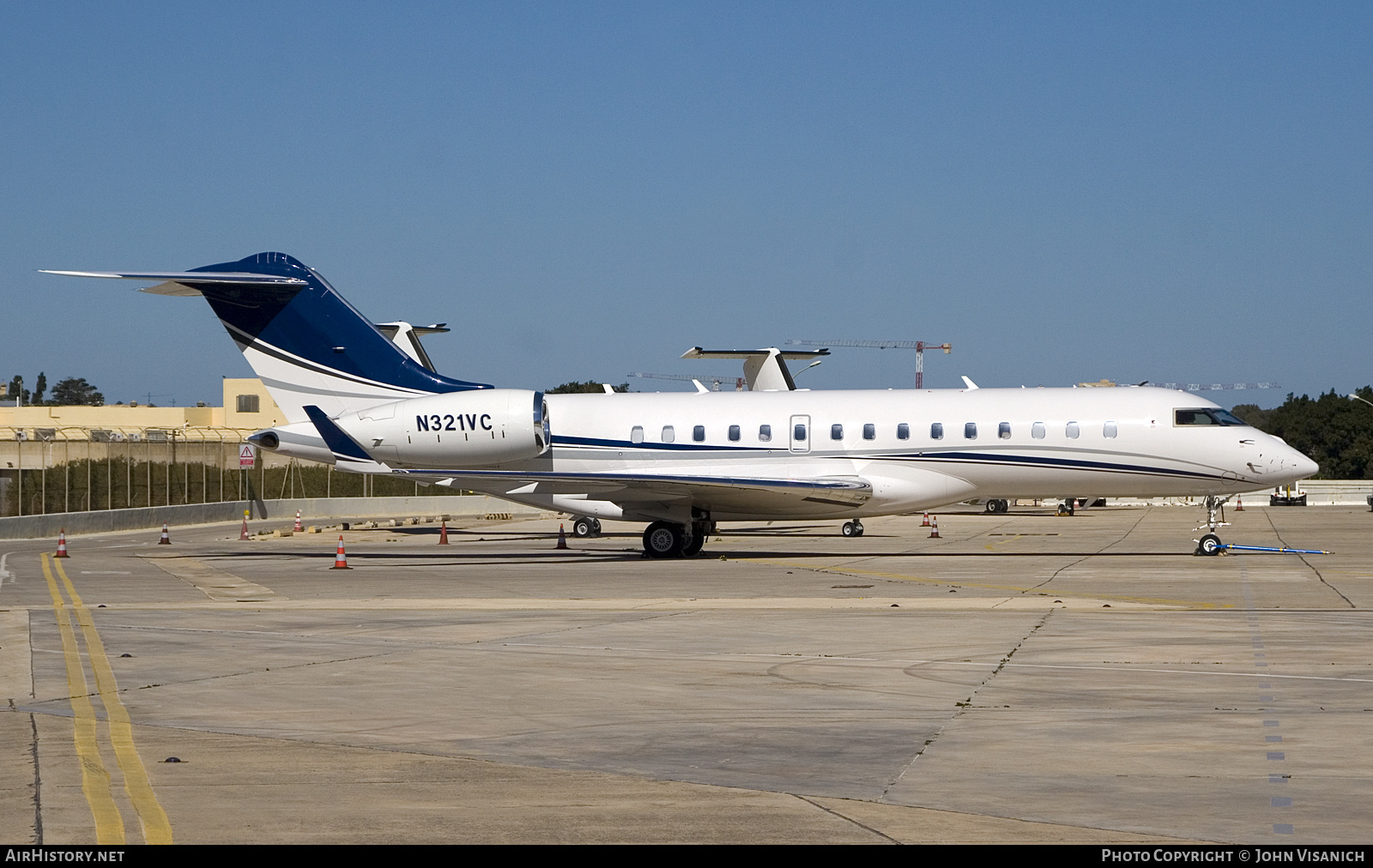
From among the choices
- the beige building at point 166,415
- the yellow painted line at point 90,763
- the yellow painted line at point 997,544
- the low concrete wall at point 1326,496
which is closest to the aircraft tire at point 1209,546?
the yellow painted line at point 997,544

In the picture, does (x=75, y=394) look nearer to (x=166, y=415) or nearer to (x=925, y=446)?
(x=166, y=415)

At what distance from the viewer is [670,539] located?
29.5m

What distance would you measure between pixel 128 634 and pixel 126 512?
33.3m

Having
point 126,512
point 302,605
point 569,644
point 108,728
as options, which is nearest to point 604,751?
point 108,728

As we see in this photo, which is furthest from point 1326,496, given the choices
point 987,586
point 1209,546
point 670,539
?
point 987,586

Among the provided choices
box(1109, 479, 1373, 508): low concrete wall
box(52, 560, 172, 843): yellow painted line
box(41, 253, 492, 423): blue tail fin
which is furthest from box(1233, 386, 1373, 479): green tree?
box(52, 560, 172, 843): yellow painted line

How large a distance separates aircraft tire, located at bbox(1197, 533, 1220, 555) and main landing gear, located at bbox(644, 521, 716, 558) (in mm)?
10023

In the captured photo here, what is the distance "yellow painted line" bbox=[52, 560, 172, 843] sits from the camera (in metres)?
6.92

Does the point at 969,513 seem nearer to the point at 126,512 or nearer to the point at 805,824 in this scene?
the point at 126,512

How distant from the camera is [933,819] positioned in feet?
23.0

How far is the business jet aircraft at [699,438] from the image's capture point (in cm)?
2808

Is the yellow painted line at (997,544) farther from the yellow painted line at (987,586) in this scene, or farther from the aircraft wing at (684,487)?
the yellow painted line at (987,586)

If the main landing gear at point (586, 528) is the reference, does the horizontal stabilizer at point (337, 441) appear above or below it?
above

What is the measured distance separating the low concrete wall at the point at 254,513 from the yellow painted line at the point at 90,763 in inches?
1032
